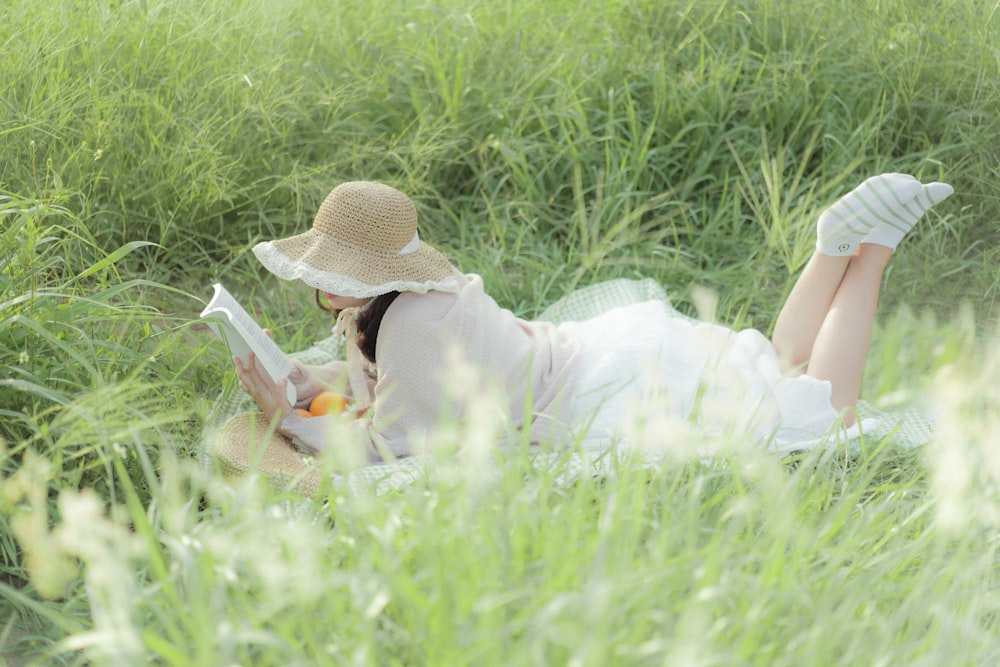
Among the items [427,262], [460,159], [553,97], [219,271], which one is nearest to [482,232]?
[460,159]

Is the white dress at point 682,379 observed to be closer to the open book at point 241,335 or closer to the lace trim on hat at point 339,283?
the lace trim on hat at point 339,283

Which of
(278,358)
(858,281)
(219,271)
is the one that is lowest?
(219,271)

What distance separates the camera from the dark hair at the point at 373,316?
2781 millimetres

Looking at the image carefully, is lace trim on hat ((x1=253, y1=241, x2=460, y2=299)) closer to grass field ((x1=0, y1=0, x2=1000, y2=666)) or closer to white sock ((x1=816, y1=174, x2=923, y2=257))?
grass field ((x1=0, y1=0, x2=1000, y2=666))

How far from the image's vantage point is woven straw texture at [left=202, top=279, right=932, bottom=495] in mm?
2152

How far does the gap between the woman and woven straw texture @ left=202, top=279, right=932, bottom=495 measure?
105mm

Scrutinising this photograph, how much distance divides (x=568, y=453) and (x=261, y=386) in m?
1.02

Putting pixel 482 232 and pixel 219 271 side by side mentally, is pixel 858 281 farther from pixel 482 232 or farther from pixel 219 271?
pixel 219 271

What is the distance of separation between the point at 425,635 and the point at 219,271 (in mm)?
2498

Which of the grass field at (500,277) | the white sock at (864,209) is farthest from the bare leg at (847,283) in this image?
the grass field at (500,277)

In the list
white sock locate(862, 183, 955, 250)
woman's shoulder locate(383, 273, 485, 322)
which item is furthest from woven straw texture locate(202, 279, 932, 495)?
white sock locate(862, 183, 955, 250)

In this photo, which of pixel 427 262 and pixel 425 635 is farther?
pixel 427 262

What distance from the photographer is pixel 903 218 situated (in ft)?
10.2

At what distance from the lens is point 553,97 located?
4168 millimetres
